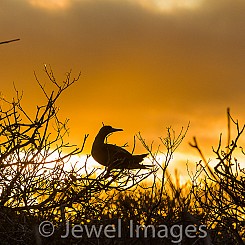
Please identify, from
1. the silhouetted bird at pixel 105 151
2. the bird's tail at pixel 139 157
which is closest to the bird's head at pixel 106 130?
the silhouetted bird at pixel 105 151

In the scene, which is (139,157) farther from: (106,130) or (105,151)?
(106,130)

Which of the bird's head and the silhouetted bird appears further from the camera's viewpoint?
the bird's head

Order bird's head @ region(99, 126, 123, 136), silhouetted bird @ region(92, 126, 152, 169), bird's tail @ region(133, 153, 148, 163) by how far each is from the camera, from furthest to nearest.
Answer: bird's head @ region(99, 126, 123, 136) → silhouetted bird @ region(92, 126, 152, 169) → bird's tail @ region(133, 153, 148, 163)

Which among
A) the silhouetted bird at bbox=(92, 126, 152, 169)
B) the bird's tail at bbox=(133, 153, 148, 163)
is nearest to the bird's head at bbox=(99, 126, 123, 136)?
the silhouetted bird at bbox=(92, 126, 152, 169)

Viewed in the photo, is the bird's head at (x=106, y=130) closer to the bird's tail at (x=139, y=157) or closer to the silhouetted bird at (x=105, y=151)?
the silhouetted bird at (x=105, y=151)

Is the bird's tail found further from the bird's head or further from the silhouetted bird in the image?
the bird's head

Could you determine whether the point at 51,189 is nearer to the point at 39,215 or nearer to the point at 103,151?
the point at 39,215

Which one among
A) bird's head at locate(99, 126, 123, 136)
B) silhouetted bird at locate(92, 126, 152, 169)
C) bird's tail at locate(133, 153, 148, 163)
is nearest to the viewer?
bird's tail at locate(133, 153, 148, 163)

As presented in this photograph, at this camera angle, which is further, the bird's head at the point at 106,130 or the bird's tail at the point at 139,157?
the bird's head at the point at 106,130

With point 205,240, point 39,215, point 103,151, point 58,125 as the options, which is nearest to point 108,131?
point 103,151

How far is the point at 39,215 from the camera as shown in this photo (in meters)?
10.1

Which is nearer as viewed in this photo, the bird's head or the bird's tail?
the bird's tail

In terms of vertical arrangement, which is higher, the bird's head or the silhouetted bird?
the bird's head

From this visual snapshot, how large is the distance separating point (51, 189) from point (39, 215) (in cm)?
92
